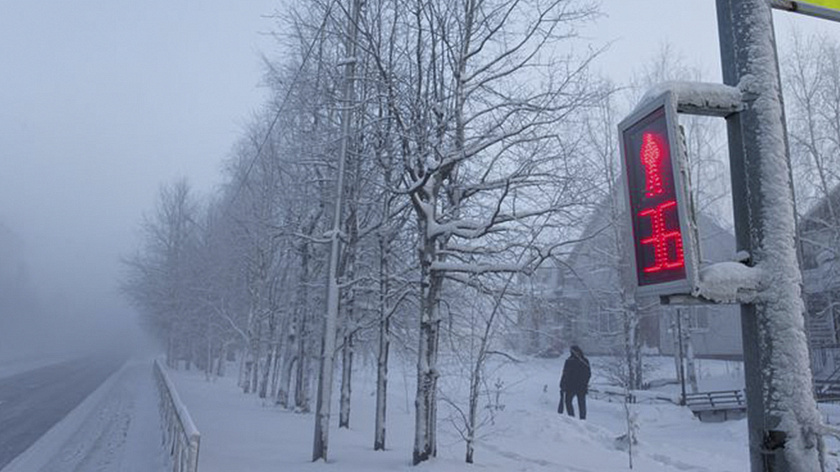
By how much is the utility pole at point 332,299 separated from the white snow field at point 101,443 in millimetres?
2489

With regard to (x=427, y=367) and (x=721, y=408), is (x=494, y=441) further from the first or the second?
(x=721, y=408)

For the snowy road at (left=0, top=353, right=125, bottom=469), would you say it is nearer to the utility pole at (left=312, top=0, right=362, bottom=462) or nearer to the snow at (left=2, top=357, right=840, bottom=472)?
the snow at (left=2, top=357, right=840, bottom=472)

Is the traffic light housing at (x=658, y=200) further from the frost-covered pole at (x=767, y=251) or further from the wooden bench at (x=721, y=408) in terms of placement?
the wooden bench at (x=721, y=408)

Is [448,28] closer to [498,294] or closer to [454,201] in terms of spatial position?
[454,201]

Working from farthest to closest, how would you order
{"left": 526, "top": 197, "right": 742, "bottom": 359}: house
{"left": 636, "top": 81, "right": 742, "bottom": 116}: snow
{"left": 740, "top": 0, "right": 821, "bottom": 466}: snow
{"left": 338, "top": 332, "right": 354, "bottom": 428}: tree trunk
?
{"left": 526, "top": 197, "right": 742, "bottom": 359}: house
{"left": 338, "top": 332, "right": 354, "bottom": 428}: tree trunk
{"left": 636, "top": 81, "right": 742, "bottom": 116}: snow
{"left": 740, "top": 0, "right": 821, "bottom": 466}: snow

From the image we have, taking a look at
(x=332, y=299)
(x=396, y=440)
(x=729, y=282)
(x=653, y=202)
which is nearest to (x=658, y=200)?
(x=653, y=202)

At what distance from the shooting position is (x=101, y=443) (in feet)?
40.8

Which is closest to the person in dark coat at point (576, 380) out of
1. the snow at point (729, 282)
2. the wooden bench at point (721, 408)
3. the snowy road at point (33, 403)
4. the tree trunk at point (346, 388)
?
the wooden bench at point (721, 408)

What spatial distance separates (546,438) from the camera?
13109 millimetres

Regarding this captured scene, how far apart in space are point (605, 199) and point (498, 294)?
2855 millimetres

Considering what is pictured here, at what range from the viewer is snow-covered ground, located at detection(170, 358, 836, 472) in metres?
10.0

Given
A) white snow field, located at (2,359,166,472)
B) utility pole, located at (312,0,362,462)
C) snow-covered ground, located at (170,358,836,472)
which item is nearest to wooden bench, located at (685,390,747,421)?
snow-covered ground, located at (170,358,836,472)

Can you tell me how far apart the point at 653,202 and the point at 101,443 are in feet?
41.9

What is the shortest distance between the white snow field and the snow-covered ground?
1.05 meters
